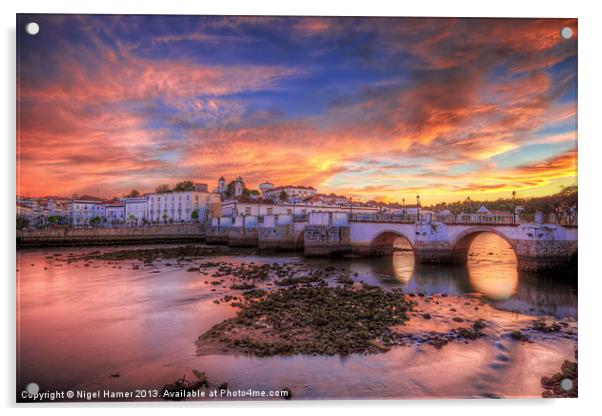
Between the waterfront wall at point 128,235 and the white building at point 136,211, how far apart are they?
2.19 ft

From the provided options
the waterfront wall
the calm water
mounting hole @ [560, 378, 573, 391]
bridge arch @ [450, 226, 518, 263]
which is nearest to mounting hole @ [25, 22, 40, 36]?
the calm water

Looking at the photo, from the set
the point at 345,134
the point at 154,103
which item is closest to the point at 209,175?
the point at 154,103

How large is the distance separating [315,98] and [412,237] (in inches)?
A: 213

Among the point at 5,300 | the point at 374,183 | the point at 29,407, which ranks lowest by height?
the point at 29,407

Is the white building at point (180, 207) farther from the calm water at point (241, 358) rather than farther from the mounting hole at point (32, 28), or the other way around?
the mounting hole at point (32, 28)

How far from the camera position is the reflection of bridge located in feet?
20.4

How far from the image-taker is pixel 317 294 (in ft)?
17.7

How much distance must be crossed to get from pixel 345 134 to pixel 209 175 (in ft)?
9.43

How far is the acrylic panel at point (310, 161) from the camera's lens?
3490 millimetres

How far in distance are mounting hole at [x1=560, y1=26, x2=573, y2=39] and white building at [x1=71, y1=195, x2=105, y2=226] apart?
815 centimetres

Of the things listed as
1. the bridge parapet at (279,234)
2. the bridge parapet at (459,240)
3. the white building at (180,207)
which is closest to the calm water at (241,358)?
the bridge parapet at (459,240)

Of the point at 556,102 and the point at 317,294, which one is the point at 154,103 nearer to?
the point at 317,294

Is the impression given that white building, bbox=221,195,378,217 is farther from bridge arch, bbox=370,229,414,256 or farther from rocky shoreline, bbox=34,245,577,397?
rocky shoreline, bbox=34,245,577,397

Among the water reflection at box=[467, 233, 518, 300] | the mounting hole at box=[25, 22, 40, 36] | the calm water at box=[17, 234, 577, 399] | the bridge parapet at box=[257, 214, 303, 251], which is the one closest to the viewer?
the calm water at box=[17, 234, 577, 399]
